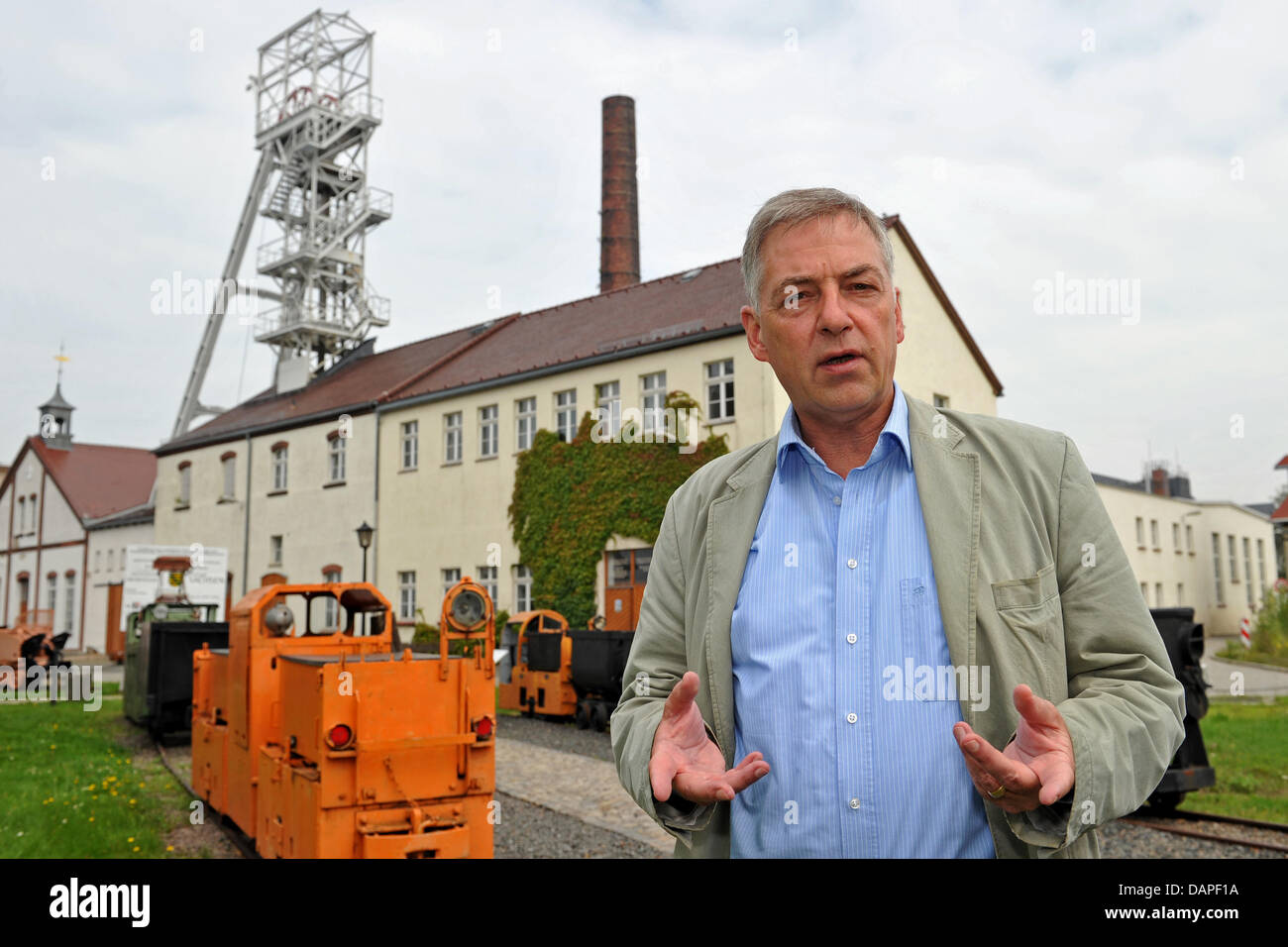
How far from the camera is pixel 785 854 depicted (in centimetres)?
196

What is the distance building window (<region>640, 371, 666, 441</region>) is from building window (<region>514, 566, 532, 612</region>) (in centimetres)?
529

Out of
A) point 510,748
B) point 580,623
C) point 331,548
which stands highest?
point 331,548

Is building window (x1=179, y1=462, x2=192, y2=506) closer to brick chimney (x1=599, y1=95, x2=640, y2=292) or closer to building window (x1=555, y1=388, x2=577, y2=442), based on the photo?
brick chimney (x1=599, y1=95, x2=640, y2=292)

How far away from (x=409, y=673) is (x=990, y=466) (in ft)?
20.1

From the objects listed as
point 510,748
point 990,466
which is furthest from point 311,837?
point 510,748

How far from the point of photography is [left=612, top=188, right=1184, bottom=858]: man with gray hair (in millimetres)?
1758

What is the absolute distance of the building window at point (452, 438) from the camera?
2934cm

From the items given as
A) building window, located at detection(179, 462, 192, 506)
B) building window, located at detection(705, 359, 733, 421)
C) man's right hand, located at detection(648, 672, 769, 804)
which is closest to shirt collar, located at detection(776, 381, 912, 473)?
man's right hand, located at detection(648, 672, 769, 804)

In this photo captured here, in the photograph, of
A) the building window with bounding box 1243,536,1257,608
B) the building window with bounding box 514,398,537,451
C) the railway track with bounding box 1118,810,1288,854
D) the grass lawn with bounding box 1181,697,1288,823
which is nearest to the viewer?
the railway track with bounding box 1118,810,1288,854

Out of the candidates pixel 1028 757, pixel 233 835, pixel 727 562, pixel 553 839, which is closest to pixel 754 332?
pixel 727 562

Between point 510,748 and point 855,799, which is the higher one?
point 855,799
